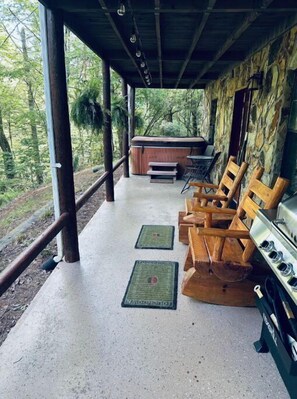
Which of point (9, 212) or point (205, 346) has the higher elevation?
point (205, 346)

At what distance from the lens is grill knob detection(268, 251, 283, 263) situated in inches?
49.0

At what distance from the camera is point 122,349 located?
175 cm

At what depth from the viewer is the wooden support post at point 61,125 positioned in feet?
7.36

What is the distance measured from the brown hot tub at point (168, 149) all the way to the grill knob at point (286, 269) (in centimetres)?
559

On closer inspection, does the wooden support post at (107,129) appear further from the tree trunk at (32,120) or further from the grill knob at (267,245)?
the tree trunk at (32,120)

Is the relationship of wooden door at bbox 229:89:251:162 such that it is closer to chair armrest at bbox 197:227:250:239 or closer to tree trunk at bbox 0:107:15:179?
chair armrest at bbox 197:227:250:239

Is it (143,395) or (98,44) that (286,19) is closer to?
(98,44)

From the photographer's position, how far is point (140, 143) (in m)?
6.74

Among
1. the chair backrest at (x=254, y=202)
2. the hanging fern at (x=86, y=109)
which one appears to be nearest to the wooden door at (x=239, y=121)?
the chair backrest at (x=254, y=202)

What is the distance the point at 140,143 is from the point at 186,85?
2.43m

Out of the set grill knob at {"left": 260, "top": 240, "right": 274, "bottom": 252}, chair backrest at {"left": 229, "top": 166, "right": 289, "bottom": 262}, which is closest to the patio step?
chair backrest at {"left": 229, "top": 166, "right": 289, "bottom": 262}

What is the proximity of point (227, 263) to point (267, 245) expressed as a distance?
645mm

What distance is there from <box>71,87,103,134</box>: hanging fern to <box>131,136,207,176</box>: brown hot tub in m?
3.50

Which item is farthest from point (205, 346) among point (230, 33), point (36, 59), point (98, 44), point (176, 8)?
point (36, 59)
